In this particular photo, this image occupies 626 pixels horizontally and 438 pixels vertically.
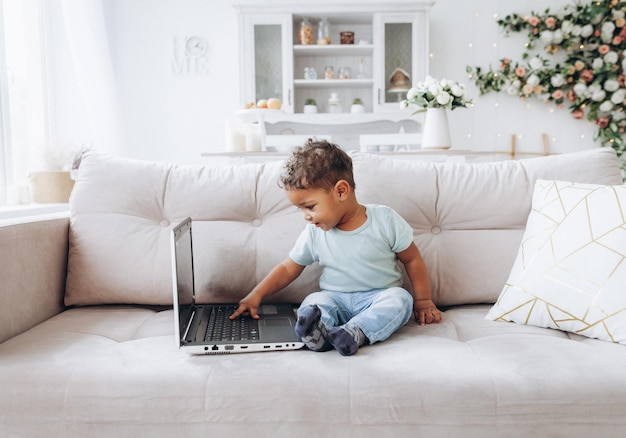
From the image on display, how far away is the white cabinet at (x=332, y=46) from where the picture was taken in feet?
12.7

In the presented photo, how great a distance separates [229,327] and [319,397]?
Result: 1.14 ft

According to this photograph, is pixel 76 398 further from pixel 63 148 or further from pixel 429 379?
pixel 63 148

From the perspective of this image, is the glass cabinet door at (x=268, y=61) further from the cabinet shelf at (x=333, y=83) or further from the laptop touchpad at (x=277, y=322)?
the laptop touchpad at (x=277, y=322)

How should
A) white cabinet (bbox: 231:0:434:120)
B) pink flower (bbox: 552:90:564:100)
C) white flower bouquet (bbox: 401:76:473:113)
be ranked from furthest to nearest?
pink flower (bbox: 552:90:564:100), white cabinet (bbox: 231:0:434:120), white flower bouquet (bbox: 401:76:473:113)

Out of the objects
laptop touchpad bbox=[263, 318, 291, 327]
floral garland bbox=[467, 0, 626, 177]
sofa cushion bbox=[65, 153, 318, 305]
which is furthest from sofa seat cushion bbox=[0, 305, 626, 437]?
floral garland bbox=[467, 0, 626, 177]

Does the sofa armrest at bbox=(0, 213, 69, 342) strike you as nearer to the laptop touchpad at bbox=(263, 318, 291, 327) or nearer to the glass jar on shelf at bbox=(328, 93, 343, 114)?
the laptop touchpad at bbox=(263, 318, 291, 327)

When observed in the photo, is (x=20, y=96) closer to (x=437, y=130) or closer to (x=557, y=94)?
(x=437, y=130)

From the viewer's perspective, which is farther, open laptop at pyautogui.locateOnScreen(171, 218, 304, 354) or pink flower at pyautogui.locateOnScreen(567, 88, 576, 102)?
pink flower at pyautogui.locateOnScreen(567, 88, 576, 102)

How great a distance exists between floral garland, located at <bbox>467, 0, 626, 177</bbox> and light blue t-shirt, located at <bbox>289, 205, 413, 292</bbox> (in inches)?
123

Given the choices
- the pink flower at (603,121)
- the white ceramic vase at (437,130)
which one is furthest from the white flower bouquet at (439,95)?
the pink flower at (603,121)

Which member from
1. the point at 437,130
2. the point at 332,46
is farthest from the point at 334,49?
the point at 437,130

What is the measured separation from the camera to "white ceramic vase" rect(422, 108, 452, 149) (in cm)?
291

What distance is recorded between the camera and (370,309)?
1274 millimetres

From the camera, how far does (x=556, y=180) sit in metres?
1.53
